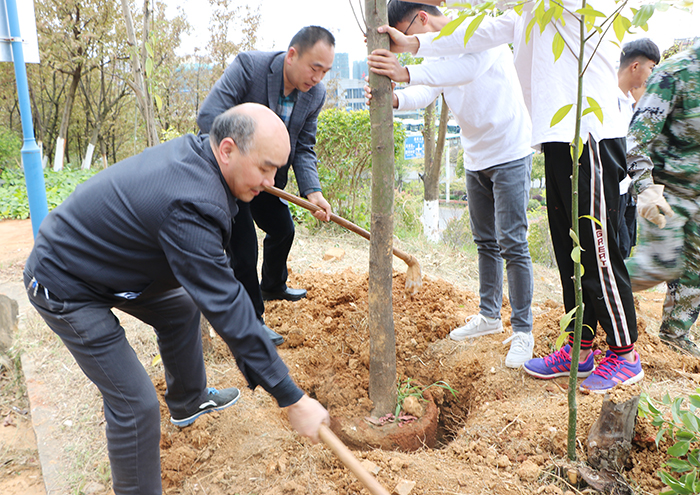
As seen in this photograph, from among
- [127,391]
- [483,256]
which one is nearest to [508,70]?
[483,256]

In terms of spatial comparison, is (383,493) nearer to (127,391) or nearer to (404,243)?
(127,391)

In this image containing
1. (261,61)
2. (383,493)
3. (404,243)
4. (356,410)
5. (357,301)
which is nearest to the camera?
(383,493)

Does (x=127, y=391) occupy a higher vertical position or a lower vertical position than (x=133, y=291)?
lower

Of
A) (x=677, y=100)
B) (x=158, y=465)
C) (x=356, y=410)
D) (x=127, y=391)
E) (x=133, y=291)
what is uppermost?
(x=677, y=100)

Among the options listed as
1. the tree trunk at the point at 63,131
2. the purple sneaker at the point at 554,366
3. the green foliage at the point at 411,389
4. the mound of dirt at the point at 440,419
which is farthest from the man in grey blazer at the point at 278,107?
the tree trunk at the point at 63,131

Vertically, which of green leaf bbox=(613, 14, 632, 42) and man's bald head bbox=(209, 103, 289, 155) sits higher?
green leaf bbox=(613, 14, 632, 42)

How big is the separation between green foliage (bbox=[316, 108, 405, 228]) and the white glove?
408 centimetres

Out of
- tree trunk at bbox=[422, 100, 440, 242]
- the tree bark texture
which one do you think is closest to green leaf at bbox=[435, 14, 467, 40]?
tree trunk at bbox=[422, 100, 440, 242]

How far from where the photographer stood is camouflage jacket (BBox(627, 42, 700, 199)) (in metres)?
2.25

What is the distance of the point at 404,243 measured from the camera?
5.84m

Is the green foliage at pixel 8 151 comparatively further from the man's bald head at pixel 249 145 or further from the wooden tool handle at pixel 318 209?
the man's bald head at pixel 249 145

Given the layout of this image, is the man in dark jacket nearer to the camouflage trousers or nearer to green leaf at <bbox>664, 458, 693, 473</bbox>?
green leaf at <bbox>664, 458, 693, 473</bbox>

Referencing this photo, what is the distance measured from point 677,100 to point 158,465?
2894 mm

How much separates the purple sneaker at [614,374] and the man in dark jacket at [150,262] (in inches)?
53.4
